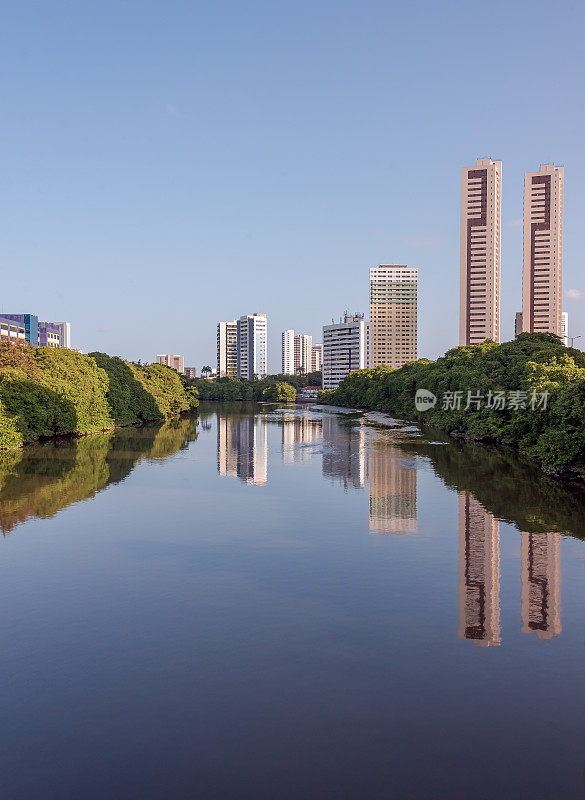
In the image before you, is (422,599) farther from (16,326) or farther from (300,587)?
(16,326)

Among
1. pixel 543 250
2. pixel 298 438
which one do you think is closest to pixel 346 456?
pixel 298 438

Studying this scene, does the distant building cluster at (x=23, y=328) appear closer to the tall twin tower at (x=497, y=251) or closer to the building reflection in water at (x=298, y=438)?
the building reflection in water at (x=298, y=438)

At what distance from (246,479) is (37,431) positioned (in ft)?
87.5

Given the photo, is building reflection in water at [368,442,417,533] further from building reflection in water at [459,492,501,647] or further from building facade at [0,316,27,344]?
building facade at [0,316,27,344]

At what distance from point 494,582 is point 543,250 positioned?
169066mm

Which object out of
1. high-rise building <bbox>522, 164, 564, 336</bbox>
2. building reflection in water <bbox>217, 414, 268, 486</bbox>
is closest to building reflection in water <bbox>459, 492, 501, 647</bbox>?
building reflection in water <bbox>217, 414, 268, 486</bbox>

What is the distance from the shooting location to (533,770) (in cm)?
1058

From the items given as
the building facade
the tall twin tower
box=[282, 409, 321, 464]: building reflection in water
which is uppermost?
the tall twin tower

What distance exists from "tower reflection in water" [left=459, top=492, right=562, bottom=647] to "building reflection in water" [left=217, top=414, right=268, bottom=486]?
58.7 ft

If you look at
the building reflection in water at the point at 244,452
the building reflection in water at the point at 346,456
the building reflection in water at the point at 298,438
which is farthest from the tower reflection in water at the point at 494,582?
the building reflection in water at the point at 298,438

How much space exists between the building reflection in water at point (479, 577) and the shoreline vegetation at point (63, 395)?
40.7 metres

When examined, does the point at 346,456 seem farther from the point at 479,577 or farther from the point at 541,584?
the point at 541,584

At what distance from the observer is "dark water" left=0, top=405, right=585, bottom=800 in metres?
10.7

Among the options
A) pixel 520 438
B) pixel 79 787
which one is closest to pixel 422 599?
pixel 79 787
